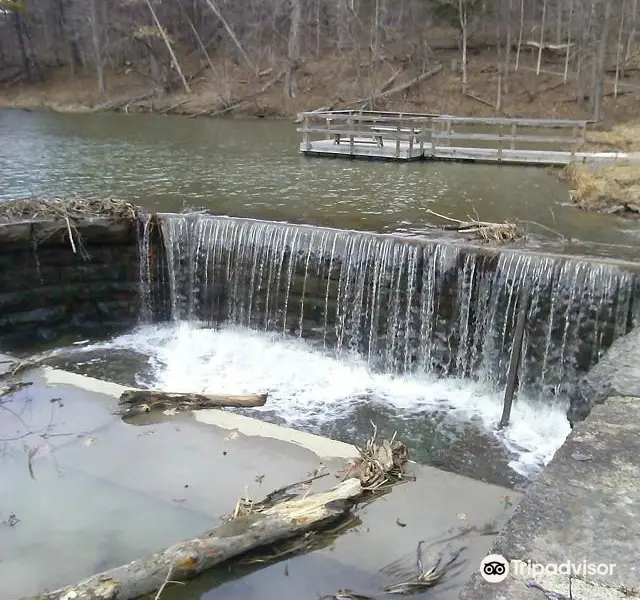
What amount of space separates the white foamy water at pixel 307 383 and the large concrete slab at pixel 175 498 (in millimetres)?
2769

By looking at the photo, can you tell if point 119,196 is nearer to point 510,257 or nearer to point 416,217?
point 416,217

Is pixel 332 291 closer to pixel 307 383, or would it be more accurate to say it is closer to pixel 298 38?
pixel 307 383

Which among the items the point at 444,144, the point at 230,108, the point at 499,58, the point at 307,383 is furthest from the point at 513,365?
the point at 499,58

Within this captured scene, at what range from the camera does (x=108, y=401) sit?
201 inches

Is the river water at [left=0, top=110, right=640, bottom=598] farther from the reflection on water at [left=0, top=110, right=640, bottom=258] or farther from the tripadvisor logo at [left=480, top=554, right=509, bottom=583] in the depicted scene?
the tripadvisor logo at [left=480, top=554, right=509, bottom=583]

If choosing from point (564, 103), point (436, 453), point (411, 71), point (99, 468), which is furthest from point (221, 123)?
point (99, 468)

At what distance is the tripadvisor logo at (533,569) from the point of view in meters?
2.71

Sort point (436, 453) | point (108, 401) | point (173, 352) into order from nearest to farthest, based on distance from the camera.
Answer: point (108, 401)
point (436, 453)
point (173, 352)

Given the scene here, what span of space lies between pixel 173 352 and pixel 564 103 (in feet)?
83.9

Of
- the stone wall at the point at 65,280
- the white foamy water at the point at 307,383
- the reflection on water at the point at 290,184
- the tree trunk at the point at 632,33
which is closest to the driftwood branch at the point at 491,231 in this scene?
the reflection on water at the point at 290,184

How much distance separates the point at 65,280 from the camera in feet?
32.0

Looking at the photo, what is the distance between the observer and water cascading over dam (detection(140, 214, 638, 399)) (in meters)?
7.62

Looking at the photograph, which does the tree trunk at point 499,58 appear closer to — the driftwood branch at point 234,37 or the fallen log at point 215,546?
the driftwood branch at point 234,37

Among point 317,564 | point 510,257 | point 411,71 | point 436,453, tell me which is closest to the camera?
point 317,564
